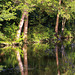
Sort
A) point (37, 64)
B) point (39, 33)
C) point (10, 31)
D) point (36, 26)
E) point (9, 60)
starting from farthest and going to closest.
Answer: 1. point (36, 26)
2. point (39, 33)
3. point (10, 31)
4. point (9, 60)
5. point (37, 64)

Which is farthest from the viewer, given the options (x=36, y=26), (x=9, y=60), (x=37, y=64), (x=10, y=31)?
(x=36, y=26)

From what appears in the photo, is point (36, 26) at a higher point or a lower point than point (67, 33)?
higher

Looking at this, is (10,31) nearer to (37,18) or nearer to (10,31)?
(10,31)

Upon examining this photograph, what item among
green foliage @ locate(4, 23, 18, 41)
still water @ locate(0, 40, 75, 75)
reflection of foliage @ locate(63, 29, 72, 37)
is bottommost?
still water @ locate(0, 40, 75, 75)

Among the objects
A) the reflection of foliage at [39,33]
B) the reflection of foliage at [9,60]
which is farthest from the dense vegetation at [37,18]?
the reflection of foliage at [9,60]

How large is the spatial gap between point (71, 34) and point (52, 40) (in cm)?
523

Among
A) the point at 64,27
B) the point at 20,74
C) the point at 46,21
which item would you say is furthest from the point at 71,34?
the point at 20,74

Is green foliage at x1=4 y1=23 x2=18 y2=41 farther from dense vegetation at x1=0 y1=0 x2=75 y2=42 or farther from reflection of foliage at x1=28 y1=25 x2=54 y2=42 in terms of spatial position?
reflection of foliage at x1=28 y1=25 x2=54 y2=42

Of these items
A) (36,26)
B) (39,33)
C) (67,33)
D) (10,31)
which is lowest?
(67,33)

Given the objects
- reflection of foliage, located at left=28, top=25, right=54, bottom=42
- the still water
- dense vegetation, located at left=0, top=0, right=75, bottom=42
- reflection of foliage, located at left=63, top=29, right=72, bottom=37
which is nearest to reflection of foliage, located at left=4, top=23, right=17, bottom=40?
dense vegetation, located at left=0, top=0, right=75, bottom=42

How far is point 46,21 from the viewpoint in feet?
95.9

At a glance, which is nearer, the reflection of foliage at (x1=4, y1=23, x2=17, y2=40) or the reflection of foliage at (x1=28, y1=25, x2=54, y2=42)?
the reflection of foliage at (x1=4, y1=23, x2=17, y2=40)

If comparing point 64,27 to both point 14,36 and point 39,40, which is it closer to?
point 39,40

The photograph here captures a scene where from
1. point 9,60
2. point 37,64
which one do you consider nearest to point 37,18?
point 9,60
